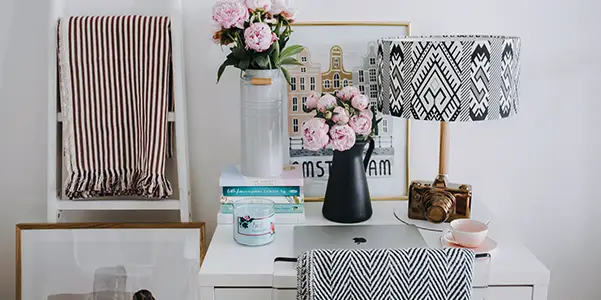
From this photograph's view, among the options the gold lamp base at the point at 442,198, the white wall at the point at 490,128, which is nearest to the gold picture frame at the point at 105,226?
→ the white wall at the point at 490,128

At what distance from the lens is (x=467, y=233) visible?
5.15 feet

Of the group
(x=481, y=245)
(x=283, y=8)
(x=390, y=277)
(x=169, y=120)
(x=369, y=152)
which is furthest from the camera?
(x=169, y=120)

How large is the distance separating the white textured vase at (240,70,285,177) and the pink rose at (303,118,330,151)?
15 cm

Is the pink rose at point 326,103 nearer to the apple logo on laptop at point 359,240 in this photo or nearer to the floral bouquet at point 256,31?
the floral bouquet at point 256,31

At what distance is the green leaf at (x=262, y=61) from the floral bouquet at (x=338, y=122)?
14 cm

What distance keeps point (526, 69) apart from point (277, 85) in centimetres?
74

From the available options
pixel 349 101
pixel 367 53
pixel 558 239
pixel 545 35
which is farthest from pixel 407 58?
pixel 558 239

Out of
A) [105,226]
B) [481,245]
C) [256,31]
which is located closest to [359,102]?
[256,31]

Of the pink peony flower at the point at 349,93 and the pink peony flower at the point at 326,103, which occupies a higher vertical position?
the pink peony flower at the point at 349,93

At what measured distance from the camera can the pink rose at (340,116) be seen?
1662mm

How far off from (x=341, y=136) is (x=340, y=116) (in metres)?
0.05

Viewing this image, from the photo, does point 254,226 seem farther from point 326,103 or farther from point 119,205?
point 119,205

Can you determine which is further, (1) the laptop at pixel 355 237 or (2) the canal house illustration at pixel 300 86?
(2) the canal house illustration at pixel 300 86

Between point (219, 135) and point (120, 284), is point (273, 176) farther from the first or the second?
point (120, 284)
